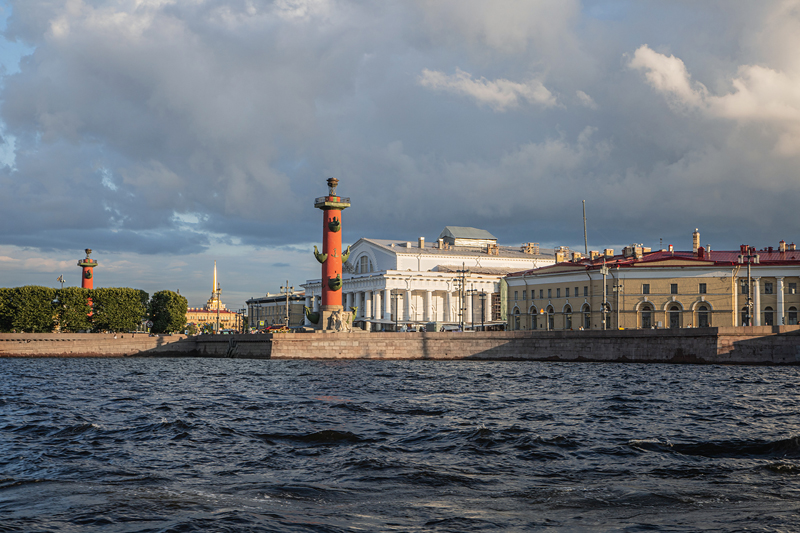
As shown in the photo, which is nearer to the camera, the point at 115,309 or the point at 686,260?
the point at 686,260

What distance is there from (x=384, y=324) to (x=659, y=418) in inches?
2900

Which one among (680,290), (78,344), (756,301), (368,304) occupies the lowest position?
(78,344)

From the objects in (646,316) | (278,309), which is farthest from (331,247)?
(278,309)

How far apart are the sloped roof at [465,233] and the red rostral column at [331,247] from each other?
155 feet

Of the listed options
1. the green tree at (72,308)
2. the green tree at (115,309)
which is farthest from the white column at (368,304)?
the green tree at (72,308)

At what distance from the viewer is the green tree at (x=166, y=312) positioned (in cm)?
7750

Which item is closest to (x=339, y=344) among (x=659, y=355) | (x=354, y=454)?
(x=659, y=355)

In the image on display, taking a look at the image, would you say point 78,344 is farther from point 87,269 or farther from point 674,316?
point 674,316

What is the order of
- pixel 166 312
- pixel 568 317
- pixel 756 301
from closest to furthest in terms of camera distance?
1. pixel 756 301
2. pixel 568 317
3. pixel 166 312

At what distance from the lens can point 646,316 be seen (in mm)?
65750

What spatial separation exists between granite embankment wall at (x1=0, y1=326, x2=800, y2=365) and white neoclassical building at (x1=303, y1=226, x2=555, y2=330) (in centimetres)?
2856

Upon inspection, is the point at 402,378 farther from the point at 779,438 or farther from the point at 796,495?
the point at 796,495

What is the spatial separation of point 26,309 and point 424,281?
4321 cm

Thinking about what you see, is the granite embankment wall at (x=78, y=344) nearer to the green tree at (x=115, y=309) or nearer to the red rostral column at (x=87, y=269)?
the green tree at (x=115, y=309)
